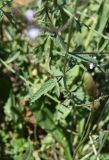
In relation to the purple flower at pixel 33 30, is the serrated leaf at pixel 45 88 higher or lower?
lower

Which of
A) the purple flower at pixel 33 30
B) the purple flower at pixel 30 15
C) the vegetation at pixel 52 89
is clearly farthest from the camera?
the vegetation at pixel 52 89

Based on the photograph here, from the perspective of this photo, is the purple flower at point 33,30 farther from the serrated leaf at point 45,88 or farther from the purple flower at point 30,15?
the serrated leaf at point 45,88

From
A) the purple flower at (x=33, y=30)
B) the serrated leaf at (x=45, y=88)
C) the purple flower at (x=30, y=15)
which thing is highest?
the purple flower at (x=30, y=15)

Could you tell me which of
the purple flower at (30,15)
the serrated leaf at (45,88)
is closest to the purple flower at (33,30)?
the purple flower at (30,15)

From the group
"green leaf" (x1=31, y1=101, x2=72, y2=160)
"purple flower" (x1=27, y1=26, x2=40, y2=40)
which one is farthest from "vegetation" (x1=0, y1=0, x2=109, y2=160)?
"purple flower" (x1=27, y1=26, x2=40, y2=40)

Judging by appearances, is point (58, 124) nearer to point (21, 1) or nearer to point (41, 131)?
point (41, 131)

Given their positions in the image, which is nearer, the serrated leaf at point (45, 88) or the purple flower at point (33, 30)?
Answer: the purple flower at point (33, 30)

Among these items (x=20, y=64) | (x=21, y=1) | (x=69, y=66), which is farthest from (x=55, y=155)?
(x=21, y=1)

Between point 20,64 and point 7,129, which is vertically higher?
point 20,64

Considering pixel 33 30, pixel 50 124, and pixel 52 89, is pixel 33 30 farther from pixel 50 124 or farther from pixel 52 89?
pixel 50 124
